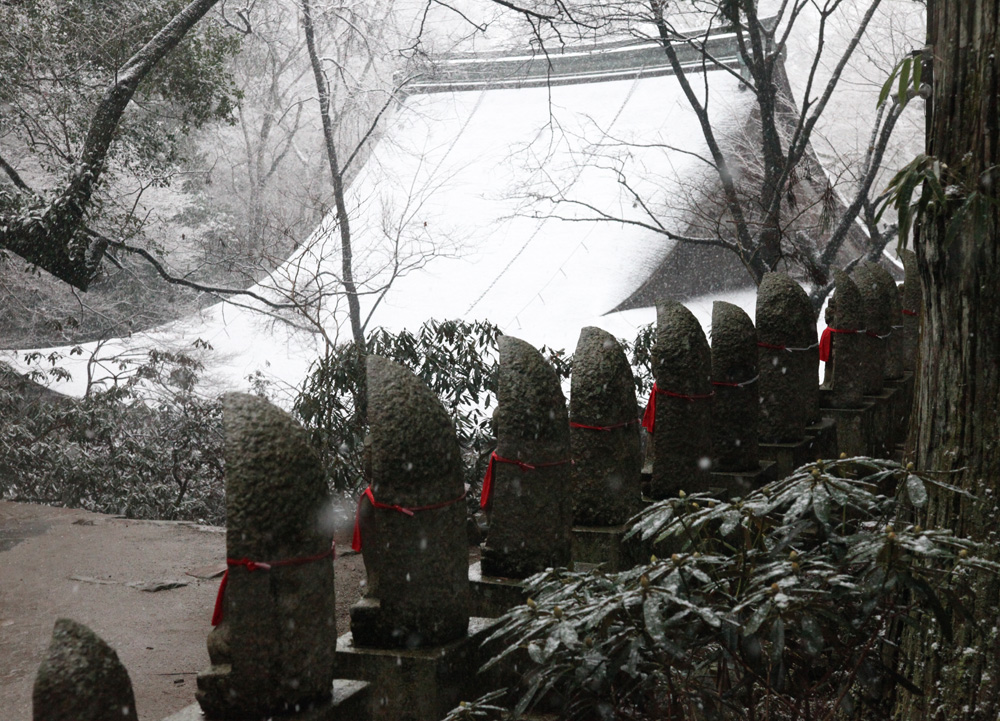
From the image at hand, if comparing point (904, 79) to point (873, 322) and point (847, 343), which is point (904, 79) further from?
point (873, 322)

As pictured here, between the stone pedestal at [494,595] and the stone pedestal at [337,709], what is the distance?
555 mm

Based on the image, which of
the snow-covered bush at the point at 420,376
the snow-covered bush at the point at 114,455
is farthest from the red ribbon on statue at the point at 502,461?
the snow-covered bush at the point at 114,455

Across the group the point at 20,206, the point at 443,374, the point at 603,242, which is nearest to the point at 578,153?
the point at 603,242

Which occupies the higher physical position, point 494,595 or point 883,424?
point 883,424

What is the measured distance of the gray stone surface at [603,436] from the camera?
8.86 ft

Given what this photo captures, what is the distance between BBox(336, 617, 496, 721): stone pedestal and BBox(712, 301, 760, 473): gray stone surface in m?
1.59

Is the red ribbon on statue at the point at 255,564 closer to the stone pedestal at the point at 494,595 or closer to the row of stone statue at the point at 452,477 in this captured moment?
the row of stone statue at the point at 452,477

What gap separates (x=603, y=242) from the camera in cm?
859

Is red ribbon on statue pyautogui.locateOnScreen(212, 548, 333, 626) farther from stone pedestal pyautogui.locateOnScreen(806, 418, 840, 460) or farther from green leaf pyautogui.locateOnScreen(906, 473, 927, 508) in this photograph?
stone pedestal pyautogui.locateOnScreen(806, 418, 840, 460)

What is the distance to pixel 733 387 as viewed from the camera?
338 centimetres

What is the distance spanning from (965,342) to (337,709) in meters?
1.55

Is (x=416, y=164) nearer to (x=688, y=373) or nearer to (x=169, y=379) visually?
(x=169, y=379)

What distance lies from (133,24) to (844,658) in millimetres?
6221

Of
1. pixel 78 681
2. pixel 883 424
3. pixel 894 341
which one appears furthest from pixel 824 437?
pixel 78 681
